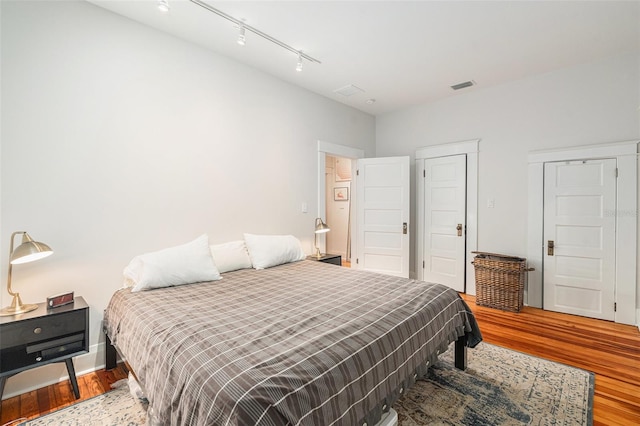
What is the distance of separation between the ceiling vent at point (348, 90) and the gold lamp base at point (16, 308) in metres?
3.80

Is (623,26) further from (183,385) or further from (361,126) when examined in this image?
(183,385)

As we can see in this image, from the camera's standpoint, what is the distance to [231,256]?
2768mm

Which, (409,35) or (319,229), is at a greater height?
(409,35)

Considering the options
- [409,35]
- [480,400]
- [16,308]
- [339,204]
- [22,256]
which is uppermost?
[409,35]

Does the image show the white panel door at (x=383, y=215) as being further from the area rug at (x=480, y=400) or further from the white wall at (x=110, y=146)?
the area rug at (x=480, y=400)

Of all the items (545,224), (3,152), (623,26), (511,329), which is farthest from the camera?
(545,224)

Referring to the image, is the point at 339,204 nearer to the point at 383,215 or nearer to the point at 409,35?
the point at 383,215

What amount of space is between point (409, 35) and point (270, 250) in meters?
2.52

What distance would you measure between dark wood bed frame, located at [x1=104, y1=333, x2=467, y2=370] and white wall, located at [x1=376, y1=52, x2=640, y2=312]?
222cm

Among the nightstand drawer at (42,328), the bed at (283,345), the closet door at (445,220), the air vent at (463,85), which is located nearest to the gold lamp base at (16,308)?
the nightstand drawer at (42,328)

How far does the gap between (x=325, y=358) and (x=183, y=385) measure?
589mm

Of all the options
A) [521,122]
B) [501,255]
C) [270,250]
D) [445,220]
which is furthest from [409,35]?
[501,255]

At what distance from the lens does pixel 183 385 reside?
1148 millimetres

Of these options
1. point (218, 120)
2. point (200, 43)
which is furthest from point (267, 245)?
point (200, 43)
